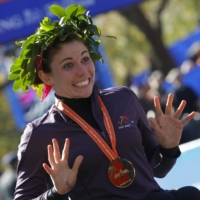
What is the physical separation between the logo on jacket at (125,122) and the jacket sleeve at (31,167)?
448 mm

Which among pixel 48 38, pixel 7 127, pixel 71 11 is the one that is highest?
pixel 71 11

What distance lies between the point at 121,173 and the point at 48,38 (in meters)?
0.93

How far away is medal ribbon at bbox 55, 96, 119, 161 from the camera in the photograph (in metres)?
3.80

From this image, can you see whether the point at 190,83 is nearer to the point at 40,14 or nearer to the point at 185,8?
the point at 40,14

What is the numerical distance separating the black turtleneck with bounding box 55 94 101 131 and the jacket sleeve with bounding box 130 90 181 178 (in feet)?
1.02

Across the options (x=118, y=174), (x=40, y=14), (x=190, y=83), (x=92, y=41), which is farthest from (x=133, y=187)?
(x=190, y=83)

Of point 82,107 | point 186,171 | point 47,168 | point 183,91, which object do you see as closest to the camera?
point 47,168

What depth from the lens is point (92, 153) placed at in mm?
3818

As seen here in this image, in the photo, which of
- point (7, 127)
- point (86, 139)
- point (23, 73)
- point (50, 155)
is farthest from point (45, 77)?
point (7, 127)

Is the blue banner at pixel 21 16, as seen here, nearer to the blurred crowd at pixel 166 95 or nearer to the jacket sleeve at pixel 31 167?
the blurred crowd at pixel 166 95

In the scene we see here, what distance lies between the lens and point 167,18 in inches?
1161

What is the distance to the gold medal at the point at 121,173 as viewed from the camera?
3.79 metres

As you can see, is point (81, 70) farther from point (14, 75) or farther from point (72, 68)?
point (14, 75)

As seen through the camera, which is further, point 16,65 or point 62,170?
point 16,65
